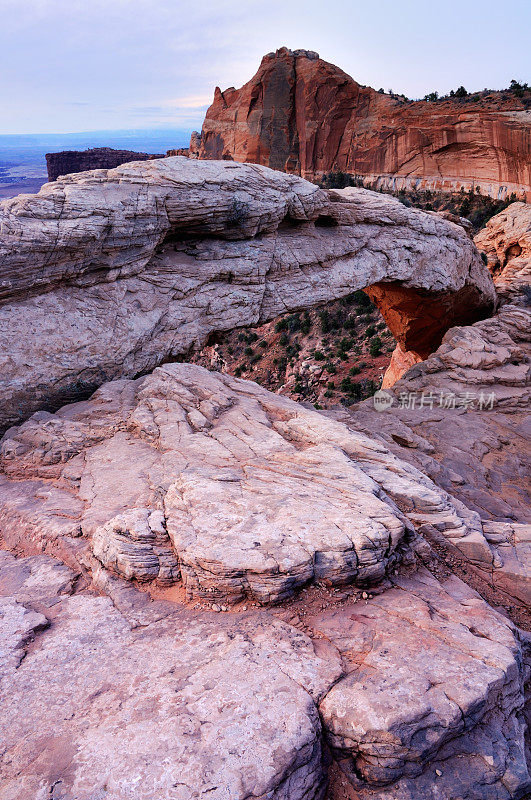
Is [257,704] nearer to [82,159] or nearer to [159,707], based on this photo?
[159,707]

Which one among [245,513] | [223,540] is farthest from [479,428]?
[223,540]

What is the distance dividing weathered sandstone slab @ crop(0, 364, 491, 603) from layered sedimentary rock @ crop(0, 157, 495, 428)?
3.81ft

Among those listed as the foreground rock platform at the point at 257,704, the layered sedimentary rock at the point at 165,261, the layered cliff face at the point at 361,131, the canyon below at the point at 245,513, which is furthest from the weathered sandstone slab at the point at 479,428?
the layered cliff face at the point at 361,131

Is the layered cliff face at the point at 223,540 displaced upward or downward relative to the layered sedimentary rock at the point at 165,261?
downward

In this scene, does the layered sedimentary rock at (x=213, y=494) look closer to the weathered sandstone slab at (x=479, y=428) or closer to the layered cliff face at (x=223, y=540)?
the layered cliff face at (x=223, y=540)

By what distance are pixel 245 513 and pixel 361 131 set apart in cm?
5064

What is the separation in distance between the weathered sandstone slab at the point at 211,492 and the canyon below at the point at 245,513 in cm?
4

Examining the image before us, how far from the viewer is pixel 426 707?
3592mm

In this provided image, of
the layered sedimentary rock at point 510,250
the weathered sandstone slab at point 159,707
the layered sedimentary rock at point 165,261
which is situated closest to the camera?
the weathered sandstone slab at point 159,707

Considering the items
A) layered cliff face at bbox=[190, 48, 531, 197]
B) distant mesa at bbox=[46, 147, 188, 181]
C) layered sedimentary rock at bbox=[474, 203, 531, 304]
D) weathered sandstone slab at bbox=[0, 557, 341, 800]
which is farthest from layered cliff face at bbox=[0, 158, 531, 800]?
distant mesa at bbox=[46, 147, 188, 181]

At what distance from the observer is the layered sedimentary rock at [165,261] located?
938 cm

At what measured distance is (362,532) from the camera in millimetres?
5203

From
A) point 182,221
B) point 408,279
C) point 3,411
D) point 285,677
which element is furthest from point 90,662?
point 408,279

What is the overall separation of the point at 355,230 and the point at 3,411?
10.6 metres
